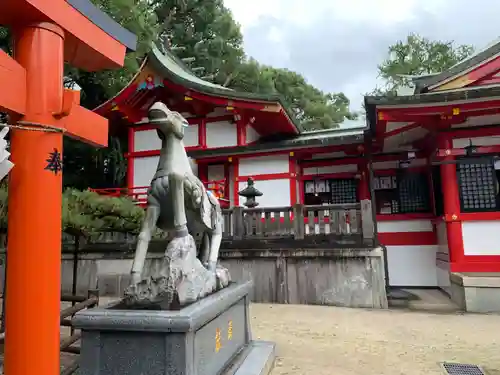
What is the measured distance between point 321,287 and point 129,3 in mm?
10755

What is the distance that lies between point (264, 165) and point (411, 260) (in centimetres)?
524

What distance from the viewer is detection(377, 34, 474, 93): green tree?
28.7 metres

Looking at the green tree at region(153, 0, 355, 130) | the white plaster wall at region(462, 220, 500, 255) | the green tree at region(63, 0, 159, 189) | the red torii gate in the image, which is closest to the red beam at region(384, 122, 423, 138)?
the white plaster wall at region(462, 220, 500, 255)

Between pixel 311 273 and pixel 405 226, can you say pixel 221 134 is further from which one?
pixel 405 226

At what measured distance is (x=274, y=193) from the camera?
12.5m

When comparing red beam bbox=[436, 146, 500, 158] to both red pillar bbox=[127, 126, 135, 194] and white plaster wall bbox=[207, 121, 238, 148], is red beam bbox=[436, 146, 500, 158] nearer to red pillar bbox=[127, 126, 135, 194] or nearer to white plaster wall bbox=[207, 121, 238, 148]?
white plaster wall bbox=[207, 121, 238, 148]

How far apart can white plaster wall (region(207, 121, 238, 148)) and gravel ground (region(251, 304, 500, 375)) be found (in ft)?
20.7

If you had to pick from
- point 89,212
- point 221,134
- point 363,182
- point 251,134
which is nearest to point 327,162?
point 363,182

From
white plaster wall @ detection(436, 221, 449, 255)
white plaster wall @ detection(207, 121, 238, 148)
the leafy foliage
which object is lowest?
white plaster wall @ detection(436, 221, 449, 255)

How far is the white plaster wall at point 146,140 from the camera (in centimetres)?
1396

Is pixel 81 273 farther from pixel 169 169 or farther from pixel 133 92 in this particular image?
pixel 169 169

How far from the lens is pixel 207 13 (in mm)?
25953

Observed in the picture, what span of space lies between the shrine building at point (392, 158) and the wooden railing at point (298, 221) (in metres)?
0.65

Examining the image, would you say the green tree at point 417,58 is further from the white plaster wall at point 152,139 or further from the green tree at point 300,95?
the white plaster wall at point 152,139
